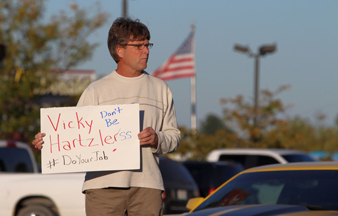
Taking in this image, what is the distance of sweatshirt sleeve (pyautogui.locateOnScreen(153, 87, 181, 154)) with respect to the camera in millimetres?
3674

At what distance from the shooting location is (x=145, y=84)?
3809 mm

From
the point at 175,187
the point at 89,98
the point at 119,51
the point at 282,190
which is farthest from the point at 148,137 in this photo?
the point at 175,187

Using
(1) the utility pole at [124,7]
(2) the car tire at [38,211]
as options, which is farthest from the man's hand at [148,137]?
(1) the utility pole at [124,7]

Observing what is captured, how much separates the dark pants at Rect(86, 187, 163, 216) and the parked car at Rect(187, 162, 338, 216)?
54.9 inches

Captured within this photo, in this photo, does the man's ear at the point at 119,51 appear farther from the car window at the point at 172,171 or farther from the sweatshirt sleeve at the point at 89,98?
the car window at the point at 172,171

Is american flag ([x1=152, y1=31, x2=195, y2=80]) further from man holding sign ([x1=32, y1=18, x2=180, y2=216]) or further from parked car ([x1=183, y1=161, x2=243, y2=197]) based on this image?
man holding sign ([x1=32, y1=18, x2=180, y2=216])

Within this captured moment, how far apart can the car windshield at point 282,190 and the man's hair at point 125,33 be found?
219cm

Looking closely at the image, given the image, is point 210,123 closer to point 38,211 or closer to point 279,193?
point 38,211

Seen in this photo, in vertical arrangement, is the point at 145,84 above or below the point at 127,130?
above

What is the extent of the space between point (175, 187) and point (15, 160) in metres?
3.07

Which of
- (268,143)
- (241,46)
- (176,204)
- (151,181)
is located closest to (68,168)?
(151,181)

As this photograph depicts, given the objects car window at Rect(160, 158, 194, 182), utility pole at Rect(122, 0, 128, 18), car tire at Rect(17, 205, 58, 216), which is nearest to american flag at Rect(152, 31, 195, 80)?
utility pole at Rect(122, 0, 128, 18)

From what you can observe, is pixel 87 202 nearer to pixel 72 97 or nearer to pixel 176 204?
pixel 176 204

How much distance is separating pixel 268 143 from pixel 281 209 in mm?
21331
